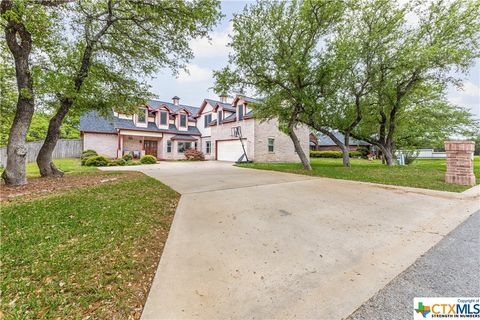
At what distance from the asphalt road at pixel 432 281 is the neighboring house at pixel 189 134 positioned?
15.2m

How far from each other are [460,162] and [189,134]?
21.1m

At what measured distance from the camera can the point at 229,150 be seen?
2005 cm

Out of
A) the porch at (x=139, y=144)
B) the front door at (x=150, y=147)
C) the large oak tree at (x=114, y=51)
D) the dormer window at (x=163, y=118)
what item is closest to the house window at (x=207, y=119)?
the dormer window at (x=163, y=118)

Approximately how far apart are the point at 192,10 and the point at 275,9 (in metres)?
4.68

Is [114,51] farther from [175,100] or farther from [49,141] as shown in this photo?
[175,100]

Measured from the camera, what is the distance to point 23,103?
642cm

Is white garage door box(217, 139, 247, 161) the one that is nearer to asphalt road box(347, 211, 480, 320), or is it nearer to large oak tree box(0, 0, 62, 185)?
large oak tree box(0, 0, 62, 185)

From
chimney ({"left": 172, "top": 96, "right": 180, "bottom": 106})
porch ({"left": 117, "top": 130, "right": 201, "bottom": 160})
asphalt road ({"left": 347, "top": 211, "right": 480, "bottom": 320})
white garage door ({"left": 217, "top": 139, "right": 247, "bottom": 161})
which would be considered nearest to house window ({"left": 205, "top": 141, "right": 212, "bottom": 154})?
porch ({"left": 117, "top": 130, "right": 201, "bottom": 160})

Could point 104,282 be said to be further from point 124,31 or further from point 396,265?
point 124,31

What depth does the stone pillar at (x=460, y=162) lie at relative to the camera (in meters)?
6.82

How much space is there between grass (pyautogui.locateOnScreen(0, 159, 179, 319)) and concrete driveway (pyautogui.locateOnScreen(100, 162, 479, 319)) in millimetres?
263

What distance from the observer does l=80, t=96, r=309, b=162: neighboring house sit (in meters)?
18.3

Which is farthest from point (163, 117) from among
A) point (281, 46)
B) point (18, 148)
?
point (18, 148)

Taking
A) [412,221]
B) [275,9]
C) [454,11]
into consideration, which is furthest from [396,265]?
[454,11]
